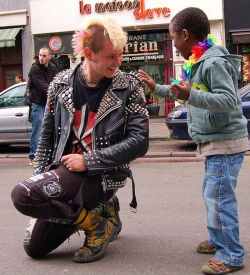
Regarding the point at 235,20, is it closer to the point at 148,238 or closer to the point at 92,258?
the point at 148,238

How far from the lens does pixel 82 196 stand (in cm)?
356

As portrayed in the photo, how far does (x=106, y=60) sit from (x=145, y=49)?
14.7 meters

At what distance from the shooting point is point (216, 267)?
133 inches

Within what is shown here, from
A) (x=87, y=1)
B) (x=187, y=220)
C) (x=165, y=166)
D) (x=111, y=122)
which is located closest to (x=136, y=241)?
(x=187, y=220)

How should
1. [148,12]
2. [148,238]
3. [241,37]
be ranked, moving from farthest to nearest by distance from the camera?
1. [148,12]
2. [241,37]
3. [148,238]

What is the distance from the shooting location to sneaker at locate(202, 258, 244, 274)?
A: 3381mm

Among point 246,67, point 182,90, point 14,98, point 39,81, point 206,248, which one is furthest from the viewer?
point 246,67

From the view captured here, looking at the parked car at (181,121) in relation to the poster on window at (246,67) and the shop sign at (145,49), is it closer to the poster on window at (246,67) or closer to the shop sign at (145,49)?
the poster on window at (246,67)

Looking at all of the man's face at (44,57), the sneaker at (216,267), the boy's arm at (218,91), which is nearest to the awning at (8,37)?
the man's face at (44,57)

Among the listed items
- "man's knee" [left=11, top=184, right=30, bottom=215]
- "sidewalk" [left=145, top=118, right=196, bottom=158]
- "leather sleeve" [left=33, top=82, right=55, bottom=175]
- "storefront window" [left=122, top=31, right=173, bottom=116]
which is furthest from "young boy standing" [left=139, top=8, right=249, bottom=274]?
"storefront window" [left=122, top=31, right=173, bottom=116]

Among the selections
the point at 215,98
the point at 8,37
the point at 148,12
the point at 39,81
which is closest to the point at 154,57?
the point at 148,12

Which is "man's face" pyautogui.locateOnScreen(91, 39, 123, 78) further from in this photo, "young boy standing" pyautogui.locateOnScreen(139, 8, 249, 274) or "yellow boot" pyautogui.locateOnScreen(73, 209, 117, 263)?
"yellow boot" pyautogui.locateOnScreen(73, 209, 117, 263)

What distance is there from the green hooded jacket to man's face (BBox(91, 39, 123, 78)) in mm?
532

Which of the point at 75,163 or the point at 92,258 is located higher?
the point at 75,163
